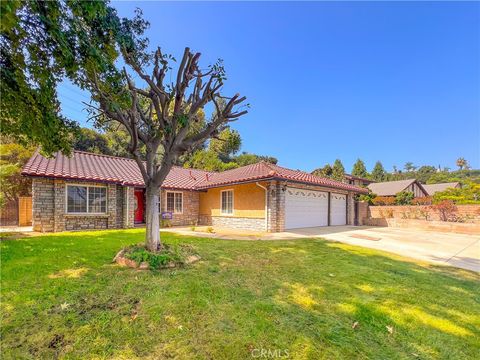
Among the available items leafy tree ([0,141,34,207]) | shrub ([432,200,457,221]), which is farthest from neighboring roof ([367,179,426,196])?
leafy tree ([0,141,34,207])

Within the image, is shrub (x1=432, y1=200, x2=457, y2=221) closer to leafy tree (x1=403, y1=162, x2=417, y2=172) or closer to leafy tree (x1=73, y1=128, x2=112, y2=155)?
leafy tree (x1=73, y1=128, x2=112, y2=155)

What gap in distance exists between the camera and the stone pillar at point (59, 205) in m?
11.3

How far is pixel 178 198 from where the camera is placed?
52.2 ft

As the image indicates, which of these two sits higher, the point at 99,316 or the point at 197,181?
the point at 197,181

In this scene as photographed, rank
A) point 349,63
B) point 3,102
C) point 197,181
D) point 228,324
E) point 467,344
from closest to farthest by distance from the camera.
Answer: point 467,344, point 228,324, point 3,102, point 349,63, point 197,181

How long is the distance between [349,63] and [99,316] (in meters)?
16.4

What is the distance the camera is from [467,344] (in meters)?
2.78

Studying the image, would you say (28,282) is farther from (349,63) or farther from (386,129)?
(386,129)

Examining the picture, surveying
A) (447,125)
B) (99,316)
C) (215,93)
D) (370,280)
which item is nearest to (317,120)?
(447,125)

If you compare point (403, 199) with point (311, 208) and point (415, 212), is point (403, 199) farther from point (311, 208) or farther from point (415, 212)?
point (311, 208)

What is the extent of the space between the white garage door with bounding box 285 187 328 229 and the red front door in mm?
9577

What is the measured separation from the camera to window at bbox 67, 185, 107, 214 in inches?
468

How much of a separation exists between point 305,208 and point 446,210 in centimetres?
992

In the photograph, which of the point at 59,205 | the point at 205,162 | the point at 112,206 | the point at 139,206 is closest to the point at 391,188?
the point at 205,162
